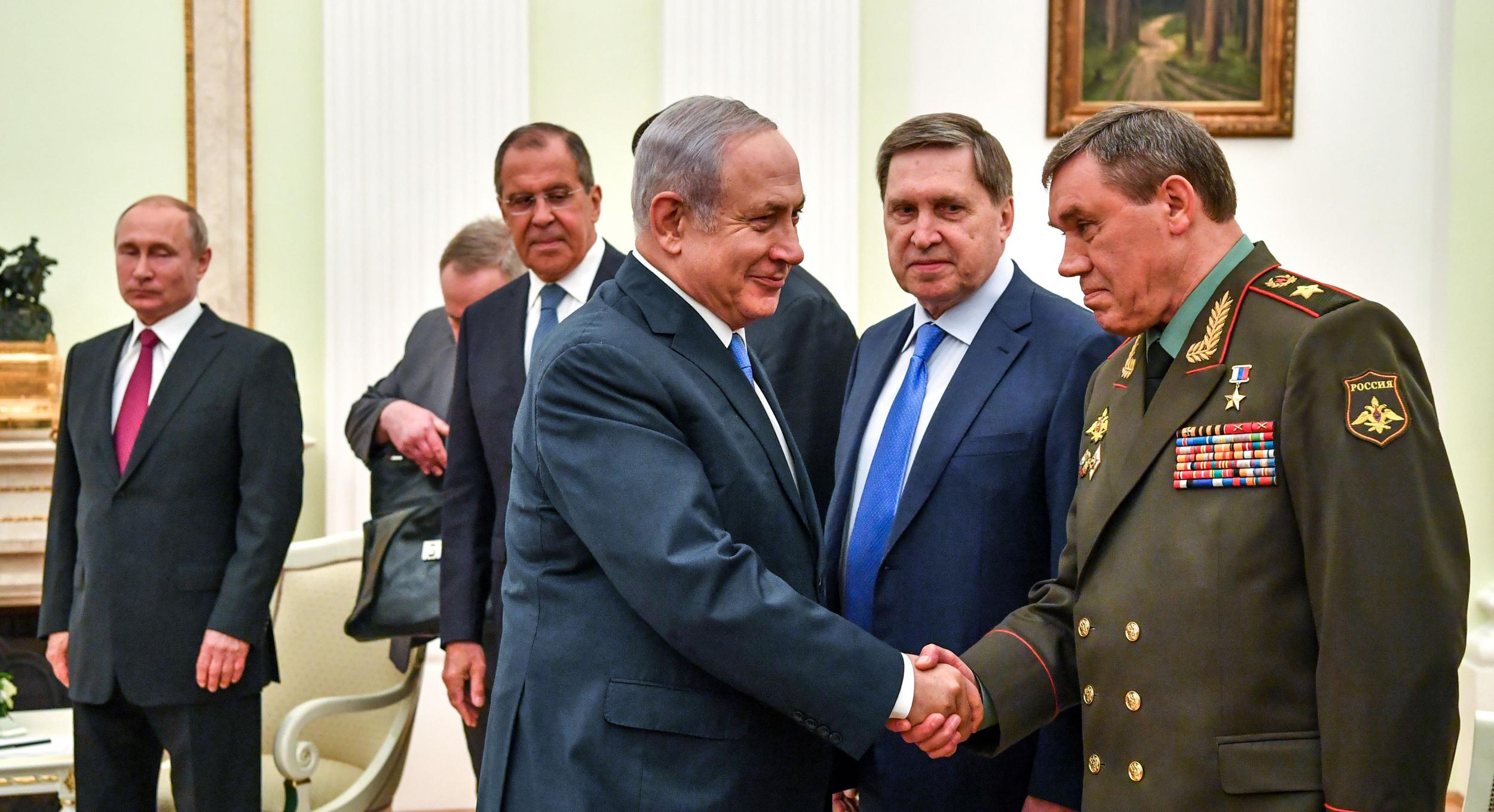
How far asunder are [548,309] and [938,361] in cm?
103

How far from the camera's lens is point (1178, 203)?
192 cm

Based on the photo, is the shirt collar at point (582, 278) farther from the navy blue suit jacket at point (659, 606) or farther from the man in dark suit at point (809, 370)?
the navy blue suit jacket at point (659, 606)

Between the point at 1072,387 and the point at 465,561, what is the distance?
1.42m

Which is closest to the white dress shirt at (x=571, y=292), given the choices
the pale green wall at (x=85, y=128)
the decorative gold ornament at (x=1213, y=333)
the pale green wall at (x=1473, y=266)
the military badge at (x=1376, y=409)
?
the decorative gold ornament at (x=1213, y=333)

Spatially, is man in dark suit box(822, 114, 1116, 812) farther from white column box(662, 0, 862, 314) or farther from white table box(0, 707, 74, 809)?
white column box(662, 0, 862, 314)

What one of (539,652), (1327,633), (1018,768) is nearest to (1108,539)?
(1327,633)

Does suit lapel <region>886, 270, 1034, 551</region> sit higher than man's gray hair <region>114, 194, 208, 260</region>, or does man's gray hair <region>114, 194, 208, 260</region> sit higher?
man's gray hair <region>114, 194, 208, 260</region>

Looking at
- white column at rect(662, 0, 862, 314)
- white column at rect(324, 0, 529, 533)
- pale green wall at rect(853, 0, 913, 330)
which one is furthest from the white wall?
white column at rect(324, 0, 529, 533)

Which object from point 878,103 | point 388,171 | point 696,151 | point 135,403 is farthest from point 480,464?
point 878,103

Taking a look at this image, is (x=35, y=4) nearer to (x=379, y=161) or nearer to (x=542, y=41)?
(x=379, y=161)

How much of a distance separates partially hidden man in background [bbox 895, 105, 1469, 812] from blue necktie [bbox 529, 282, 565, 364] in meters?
1.31

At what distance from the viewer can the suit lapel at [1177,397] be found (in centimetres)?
184

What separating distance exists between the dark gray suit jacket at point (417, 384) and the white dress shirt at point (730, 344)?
2149 millimetres

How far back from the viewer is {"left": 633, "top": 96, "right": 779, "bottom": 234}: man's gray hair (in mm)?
1907
